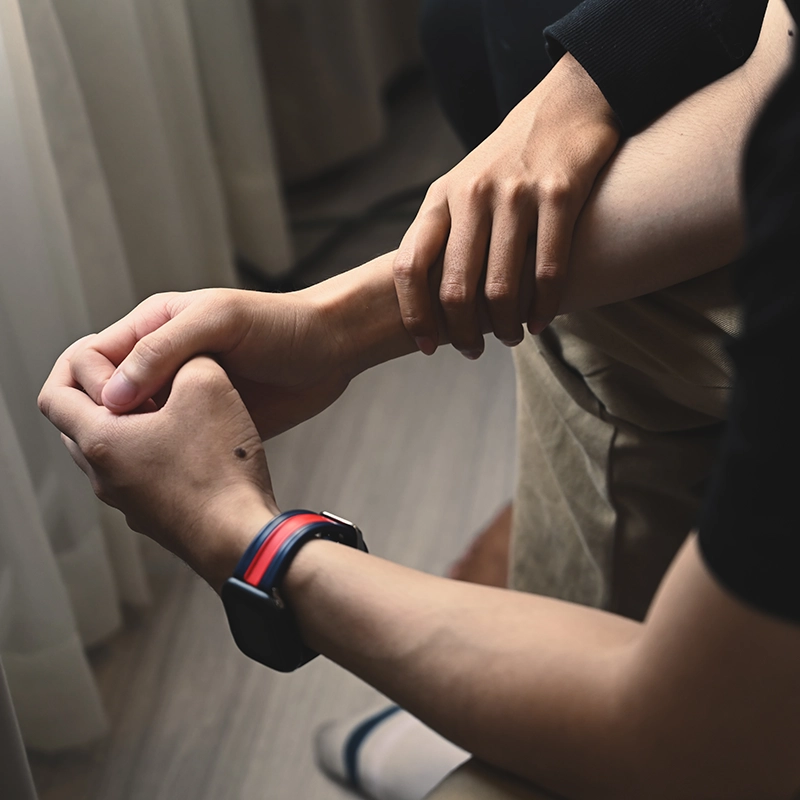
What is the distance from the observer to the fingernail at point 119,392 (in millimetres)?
652

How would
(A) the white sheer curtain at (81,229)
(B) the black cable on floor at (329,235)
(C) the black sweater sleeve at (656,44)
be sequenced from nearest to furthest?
(C) the black sweater sleeve at (656,44) < (A) the white sheer curtain at (81,229) < (B) the black cable on floor at (329,235)

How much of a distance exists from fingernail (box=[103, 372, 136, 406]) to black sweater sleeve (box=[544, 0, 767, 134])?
0.43 meters

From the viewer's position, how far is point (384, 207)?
6.51 feet

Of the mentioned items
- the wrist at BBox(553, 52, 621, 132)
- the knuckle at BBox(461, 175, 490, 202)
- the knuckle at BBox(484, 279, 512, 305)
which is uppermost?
the wrist at BBox(553, 52, 621, 132)

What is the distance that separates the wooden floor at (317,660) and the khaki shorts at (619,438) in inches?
14.8

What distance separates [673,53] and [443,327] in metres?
0.28

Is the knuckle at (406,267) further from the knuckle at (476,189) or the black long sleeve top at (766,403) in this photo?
the black long sleeve top at (766,403)

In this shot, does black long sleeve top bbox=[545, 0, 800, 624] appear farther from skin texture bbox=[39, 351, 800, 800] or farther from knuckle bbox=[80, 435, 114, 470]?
knuckle bbox=[80, 435, 114, 470]

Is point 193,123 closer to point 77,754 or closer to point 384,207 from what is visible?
point 384,207

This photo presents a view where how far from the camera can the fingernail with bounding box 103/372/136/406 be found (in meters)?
0.65

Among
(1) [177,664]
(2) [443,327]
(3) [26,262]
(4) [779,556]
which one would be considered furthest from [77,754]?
(4) [779,556]

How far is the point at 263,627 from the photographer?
57 cm

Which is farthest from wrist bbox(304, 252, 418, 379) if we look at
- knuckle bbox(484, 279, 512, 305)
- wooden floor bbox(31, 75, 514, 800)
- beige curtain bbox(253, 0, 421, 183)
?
beige curtain bbox(253, 0, 421, 183)

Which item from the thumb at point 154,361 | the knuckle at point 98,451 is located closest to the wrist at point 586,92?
the thumb at point 154,361
